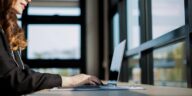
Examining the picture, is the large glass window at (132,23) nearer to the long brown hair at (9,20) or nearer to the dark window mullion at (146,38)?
the dark window mullion at (146,38)

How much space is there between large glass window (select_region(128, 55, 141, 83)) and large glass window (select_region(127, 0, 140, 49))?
0.47 feet

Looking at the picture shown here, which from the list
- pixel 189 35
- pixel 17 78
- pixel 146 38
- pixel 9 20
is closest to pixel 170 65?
pixel 146 38

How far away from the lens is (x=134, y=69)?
3859mm

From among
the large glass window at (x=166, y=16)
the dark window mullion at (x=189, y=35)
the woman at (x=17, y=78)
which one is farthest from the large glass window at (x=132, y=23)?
the woman at (x=17, y=78)

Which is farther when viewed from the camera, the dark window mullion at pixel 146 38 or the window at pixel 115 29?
the window at pixel 115 29

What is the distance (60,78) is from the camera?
128 centimetres

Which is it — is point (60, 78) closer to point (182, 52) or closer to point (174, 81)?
point (182, 52)

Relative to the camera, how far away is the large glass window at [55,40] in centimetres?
527

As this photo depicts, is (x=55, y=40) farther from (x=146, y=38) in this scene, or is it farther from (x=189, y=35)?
(x=189, y=35)

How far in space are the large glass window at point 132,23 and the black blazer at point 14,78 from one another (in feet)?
8.03

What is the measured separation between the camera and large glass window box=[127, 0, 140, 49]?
3639 mm

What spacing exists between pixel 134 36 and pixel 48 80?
2625 millimetres

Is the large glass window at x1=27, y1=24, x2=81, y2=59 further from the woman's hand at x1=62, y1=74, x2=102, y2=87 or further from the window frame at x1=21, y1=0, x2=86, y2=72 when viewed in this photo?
the woman's hand at x1=62, y1=74, x2=102, y2=87

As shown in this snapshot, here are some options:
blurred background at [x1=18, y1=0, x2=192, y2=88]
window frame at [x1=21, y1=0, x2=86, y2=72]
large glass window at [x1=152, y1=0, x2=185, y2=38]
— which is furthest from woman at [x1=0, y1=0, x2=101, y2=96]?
window frame at [x1=21, y1=0, x2=86, y2=72]
